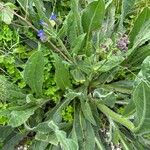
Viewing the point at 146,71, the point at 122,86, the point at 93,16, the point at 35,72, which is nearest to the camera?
the point at 146,71

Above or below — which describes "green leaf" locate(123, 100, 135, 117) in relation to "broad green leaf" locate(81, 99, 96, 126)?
above

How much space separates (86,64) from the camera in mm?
1999

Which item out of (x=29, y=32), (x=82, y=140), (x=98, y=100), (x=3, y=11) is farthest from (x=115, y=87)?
(x=3, y=11)

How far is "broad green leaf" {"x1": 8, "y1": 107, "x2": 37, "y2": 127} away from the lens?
1.86 metres

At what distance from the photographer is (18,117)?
1.88 m

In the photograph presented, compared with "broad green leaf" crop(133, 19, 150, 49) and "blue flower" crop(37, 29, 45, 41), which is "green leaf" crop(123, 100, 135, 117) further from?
"blue flower" crop(37, 29, 45, 41)

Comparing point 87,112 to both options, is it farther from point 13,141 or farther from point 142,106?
point 142,106

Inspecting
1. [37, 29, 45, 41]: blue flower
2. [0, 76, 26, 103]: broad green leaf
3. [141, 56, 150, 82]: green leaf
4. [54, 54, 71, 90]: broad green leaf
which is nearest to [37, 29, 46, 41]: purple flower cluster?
[37, 29, 45, 41]: blue flower

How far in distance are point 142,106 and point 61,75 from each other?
1.94ft

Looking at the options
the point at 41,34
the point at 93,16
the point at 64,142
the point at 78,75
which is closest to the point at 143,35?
the point at 93,16

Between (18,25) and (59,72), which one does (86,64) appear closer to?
(59,72)

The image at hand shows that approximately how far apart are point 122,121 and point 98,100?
0.63 ft

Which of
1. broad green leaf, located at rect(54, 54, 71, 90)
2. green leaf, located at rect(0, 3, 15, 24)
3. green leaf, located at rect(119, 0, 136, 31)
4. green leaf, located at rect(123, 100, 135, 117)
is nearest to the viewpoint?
green leaf, located at rect(123, 100, 135, 117)

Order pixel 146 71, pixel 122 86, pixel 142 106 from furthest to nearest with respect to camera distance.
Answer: pixel 122 86, pixel 146 71, pixel 142 106
